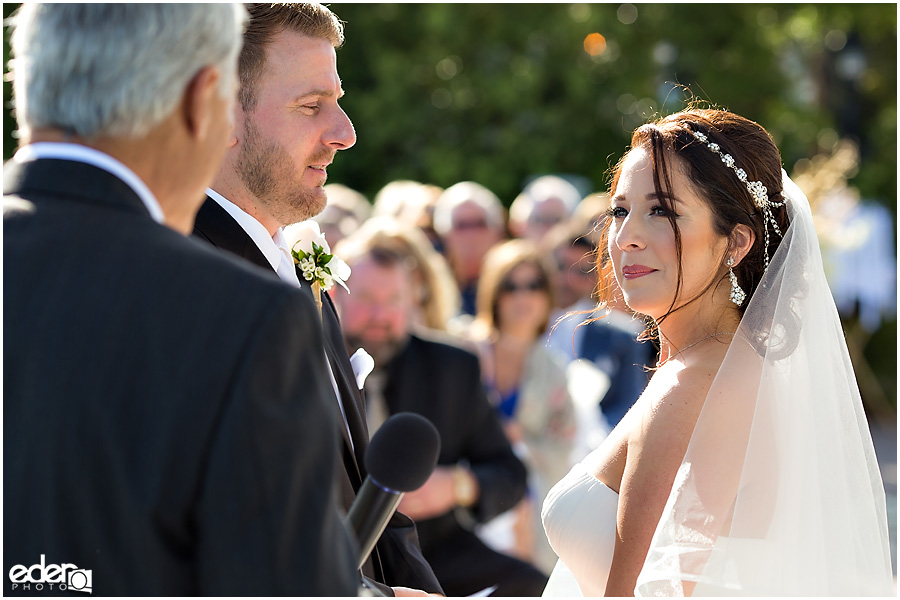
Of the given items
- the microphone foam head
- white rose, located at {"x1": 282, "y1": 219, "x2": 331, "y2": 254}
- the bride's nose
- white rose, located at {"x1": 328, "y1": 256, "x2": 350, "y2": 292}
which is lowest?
the microphone foam head

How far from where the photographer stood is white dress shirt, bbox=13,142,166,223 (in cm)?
162

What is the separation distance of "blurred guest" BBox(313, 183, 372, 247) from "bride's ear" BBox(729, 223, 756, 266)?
3739 mm

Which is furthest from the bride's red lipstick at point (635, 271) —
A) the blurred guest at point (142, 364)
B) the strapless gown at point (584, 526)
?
the blurred guest at point (142, 364)

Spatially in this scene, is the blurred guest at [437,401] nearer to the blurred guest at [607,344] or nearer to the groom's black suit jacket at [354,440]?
the blurred guest at [607,344]

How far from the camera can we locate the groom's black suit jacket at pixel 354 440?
282 cm

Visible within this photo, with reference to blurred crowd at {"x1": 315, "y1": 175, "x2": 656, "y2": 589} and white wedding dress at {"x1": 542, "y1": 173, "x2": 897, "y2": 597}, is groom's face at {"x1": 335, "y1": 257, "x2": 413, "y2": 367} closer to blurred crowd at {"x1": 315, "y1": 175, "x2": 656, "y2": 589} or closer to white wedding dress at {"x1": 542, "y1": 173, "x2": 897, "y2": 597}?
blurred crowd at {"x1": 315, "y1": 175, "x2": 656, "y2": 589}

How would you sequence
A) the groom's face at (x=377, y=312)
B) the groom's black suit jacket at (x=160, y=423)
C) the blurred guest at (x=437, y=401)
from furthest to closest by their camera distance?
the groom's face at (x=377, y=312), the blurred guest at (x=437, y=401), the groom's black suit jacket at (x=160, y=423)

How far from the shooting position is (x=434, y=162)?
46.0 feet

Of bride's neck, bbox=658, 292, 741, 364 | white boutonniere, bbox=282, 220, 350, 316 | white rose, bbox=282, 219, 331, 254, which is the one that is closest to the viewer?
bride's neck, bbox=658, 292, 741, 364

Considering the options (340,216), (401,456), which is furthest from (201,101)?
(340,216)

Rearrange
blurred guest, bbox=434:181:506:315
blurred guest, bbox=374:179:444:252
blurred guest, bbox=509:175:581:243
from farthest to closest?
blurred guest, bbox=509:175:581:243
blurred guest, bbox=374:179:444:252
blurred guest, bbox=434:181:506:315

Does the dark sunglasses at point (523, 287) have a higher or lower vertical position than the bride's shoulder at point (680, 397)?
higher

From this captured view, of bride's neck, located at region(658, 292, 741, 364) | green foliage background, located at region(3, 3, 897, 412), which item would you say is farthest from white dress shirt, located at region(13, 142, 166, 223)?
green foliage background, located at region(3, 3, 897, 412)

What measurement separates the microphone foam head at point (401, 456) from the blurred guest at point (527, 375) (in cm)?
407
